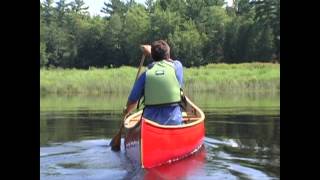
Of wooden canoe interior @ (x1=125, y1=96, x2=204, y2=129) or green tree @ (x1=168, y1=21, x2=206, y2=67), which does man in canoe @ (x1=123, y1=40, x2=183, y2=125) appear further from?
green tree @ (x1=168, y1=21, x2=206, y2=67)

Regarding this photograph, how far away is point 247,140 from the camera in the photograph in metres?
8.21

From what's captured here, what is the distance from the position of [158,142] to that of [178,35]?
129 feet

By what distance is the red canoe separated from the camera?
538 centimetres

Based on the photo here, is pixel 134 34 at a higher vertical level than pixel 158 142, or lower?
higher

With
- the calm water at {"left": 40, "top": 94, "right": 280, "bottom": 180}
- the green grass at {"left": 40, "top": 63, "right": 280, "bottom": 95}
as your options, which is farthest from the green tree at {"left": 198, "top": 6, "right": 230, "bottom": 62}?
the calm water at {"left": 40, "top": 94, "right": 280, "bottom": 180}

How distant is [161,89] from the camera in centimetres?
614

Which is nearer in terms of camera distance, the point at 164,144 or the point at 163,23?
the point at 164,144

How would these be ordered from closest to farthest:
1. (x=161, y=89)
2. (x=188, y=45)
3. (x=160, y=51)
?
1. (x=161, y=89)
2. (x=160, y=51)
3. (x=188, y=45)

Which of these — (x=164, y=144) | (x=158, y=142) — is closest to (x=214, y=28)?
(x=164, y=144)

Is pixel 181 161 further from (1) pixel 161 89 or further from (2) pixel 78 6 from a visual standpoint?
(2) pixel 78 6
